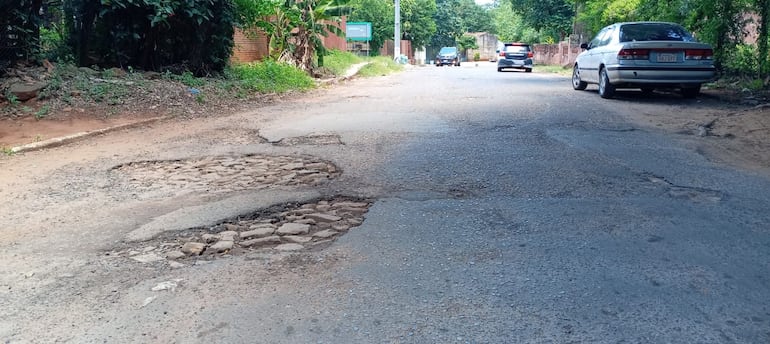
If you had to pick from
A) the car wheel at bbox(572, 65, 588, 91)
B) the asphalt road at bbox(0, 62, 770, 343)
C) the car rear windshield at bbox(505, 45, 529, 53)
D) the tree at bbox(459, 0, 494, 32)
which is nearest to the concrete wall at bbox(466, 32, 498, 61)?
the tree at bbox(459, 0, 494, 32)

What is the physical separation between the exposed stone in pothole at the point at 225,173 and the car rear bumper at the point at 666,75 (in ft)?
24.4

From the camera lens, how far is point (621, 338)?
8.90 ft

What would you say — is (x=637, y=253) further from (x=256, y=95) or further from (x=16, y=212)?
(x=256, y=95)

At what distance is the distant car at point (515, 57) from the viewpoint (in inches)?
1176

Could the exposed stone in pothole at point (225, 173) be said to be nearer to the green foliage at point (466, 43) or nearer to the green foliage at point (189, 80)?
the green foliage at point (189, 80)

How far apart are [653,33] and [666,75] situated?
136 cm

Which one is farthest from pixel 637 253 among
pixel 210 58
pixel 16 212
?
pixel 210 58

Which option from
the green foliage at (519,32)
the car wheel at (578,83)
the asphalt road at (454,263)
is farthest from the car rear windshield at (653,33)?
the green foliage at (519,32)

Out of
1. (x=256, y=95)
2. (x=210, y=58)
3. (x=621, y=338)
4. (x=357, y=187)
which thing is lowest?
(x=621, y=338)

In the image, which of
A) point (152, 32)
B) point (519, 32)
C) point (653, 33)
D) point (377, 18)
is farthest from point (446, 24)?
point (152, 32)

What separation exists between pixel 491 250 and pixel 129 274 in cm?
219

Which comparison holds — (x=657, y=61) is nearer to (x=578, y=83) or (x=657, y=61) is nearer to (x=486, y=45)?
(x=578, y=83)

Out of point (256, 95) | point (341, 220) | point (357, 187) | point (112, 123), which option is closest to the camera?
point (341, 220)

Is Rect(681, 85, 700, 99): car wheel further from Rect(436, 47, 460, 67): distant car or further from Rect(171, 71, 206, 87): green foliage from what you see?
Rect(436, 47, 460, 67): distant car
